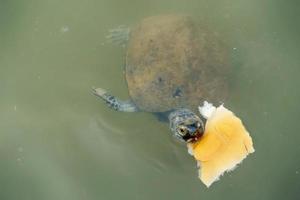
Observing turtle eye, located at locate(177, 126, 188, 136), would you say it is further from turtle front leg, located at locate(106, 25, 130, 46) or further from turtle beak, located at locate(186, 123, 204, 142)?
turtle front leg, located at locate(106, 25, 130, 46)

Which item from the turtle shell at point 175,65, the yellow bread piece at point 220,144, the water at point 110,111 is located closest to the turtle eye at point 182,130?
the yellow bread piece at point 220,144

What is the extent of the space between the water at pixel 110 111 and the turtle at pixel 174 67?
346 mm

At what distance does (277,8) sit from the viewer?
5.25 m

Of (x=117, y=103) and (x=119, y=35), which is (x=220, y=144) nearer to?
(x=117, y=103)

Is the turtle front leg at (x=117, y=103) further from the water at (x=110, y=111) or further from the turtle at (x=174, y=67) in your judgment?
the water at (x=110, y=111)

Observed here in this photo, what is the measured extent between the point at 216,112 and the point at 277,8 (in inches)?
76.7

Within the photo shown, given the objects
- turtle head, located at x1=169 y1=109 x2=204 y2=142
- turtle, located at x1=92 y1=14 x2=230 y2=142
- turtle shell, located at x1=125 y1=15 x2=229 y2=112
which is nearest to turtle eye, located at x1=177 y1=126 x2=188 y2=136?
turtle head, located at x1=169 y1=109 x2=204 y2=142

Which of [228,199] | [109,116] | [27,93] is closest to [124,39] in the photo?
[109,116]

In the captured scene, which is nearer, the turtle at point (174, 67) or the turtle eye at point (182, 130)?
the turtle eye at point (182, 130)

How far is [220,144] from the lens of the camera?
361 centimetres

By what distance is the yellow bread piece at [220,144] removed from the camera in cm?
361

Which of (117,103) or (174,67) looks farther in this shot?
(117,103)

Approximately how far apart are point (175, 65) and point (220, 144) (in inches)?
40.9

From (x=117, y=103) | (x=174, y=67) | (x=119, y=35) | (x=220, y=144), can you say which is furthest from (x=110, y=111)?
(x=220, y=144)
